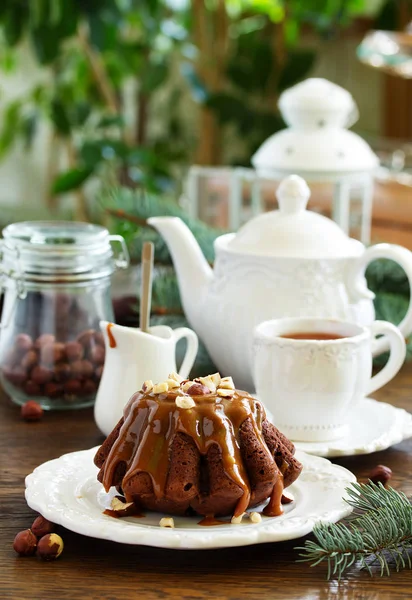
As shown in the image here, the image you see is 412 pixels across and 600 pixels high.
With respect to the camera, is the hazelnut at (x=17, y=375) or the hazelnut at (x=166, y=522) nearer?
the hazelnut at (x=166, y=522)

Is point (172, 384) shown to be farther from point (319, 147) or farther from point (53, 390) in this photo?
point (319, 147)

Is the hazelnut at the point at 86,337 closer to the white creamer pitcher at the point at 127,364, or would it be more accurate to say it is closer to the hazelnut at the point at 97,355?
the hazelnut at the point at 97,355

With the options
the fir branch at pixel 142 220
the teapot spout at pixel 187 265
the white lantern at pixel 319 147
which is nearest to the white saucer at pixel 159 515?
the teapot spout at pixel 187 265

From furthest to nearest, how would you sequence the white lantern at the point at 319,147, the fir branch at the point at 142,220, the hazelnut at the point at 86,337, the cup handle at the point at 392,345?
the white lantern at the point at 319,147 < the fir branch at the point at 142,220 < the hazelnut at the point at 86,337 < the cup handle at the point at 392,345

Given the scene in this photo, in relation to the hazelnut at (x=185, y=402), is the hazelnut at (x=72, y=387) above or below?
below

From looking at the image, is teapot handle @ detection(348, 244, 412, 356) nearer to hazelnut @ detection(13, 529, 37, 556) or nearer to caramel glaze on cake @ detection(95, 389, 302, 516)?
caramel glaze on cake @ detection(95, 389, 302, 516)


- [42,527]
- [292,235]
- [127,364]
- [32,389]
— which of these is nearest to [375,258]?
[292,235]

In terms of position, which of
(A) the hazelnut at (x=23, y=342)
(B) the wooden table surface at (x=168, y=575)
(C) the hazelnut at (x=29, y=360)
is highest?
(A) the hazelnut at (x=23, y=342)

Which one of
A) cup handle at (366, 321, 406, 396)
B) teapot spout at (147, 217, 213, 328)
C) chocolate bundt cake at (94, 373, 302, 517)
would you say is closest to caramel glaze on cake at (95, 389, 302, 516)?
chocolate bundt cake at (94, 373, 302, 517)
